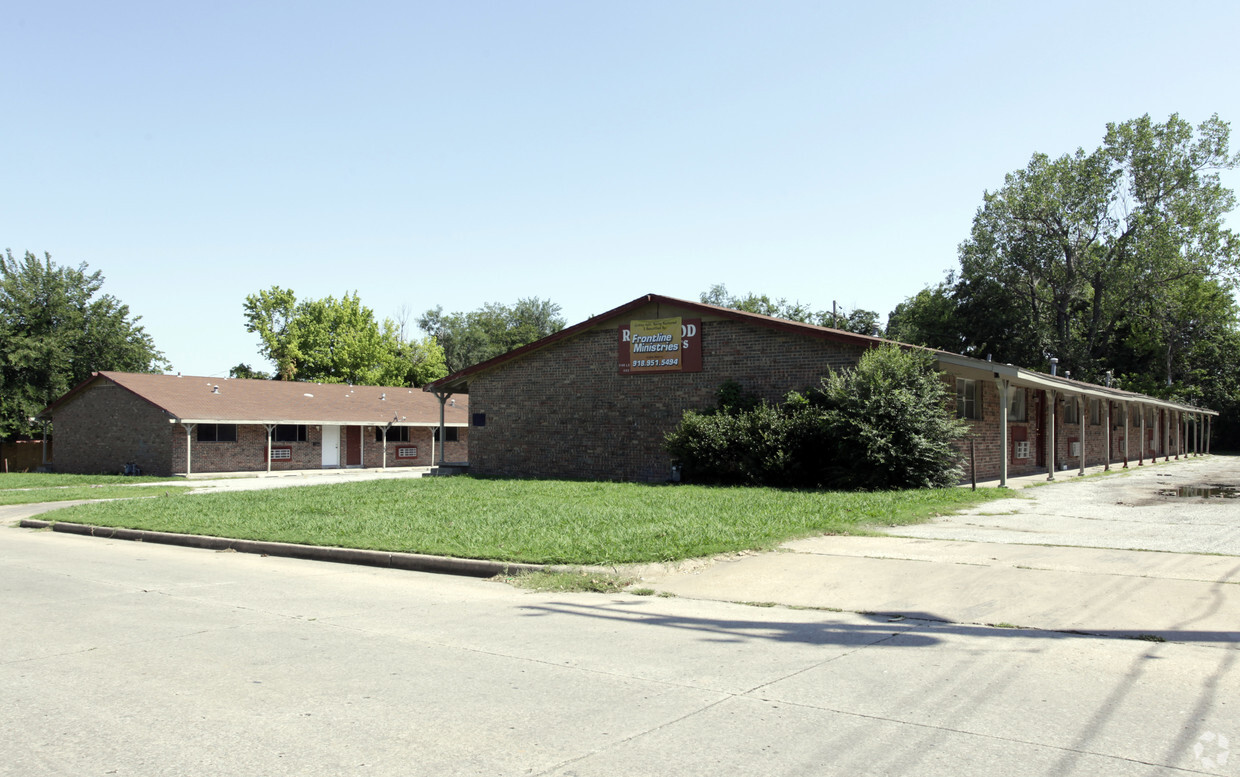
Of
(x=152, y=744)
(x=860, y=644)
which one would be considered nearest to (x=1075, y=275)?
(x=860, y=644)

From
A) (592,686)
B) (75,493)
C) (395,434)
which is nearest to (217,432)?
(395,434)

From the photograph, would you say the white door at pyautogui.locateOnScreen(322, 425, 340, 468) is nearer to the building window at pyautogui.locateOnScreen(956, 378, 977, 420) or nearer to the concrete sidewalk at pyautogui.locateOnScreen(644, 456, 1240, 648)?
the building window at pyautogui.locateOnScreen(956, 378, 977, 420)

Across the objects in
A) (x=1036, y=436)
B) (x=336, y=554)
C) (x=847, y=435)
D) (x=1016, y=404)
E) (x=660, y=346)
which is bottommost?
(x=336, y=554)

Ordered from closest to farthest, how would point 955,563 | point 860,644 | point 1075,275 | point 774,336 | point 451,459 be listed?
point 860,644 → point 955,563 → point 774,336 → point 451,459 → point 1075,275

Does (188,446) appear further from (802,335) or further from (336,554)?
(336,554)

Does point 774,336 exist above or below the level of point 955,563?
above

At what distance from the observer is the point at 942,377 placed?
21.4m

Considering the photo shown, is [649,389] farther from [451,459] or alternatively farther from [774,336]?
[451,459]

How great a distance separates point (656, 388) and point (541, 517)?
1133 centimetres

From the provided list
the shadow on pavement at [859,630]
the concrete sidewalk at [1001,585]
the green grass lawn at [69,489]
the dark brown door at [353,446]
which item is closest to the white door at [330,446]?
the dark brown door at [353,446]

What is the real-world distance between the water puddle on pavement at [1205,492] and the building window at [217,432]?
1281 inches

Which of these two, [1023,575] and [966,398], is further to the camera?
[966,398]

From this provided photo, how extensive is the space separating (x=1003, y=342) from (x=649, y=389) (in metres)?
40.8

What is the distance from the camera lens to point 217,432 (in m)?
36.2
